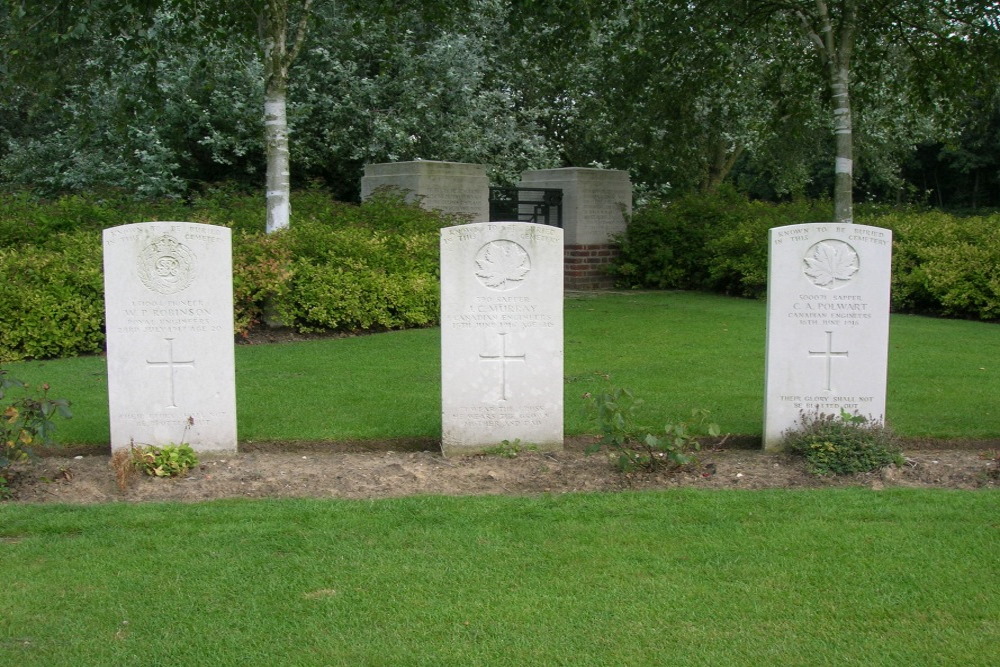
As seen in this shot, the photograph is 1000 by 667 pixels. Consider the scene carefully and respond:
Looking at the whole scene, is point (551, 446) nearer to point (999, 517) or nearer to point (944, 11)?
point (999, 517)

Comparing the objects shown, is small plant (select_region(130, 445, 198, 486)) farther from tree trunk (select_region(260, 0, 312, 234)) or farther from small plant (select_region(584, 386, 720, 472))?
tree trunk (select_region(260, 0, 312, 234))

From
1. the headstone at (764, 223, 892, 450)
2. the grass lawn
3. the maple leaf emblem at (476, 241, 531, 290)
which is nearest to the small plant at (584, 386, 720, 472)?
the grass lawn

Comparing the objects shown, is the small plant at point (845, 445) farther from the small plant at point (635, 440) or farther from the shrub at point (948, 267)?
the shrub at point (948, 267)

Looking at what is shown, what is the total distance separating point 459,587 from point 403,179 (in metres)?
12.2

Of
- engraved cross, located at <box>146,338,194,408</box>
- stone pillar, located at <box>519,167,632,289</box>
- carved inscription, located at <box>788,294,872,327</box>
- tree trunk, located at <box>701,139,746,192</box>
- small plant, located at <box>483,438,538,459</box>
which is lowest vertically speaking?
small plant, located at <box>483,438,538,459</box>

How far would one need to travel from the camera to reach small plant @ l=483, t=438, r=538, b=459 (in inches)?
246

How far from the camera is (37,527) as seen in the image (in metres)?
4.84

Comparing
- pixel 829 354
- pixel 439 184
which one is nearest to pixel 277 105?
pixel 439 184

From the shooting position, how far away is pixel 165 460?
580 cm

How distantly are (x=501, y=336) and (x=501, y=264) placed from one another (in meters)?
0.43

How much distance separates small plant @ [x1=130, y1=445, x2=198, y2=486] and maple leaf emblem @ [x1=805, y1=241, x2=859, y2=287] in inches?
147

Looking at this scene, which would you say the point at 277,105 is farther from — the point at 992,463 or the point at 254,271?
the point at 992,463

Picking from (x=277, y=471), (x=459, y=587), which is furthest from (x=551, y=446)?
(x=459, y=587)

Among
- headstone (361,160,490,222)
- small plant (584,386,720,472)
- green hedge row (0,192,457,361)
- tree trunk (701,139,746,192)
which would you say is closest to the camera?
small plant (584,386,720,472)
